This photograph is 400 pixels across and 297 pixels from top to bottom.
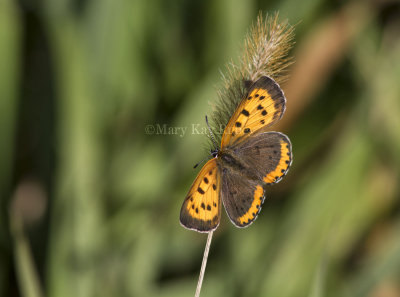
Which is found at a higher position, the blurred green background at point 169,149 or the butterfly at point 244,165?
the blurred green background at point 169,149

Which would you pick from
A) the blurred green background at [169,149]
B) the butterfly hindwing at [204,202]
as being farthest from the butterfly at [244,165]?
the blurred green background at [169,149]

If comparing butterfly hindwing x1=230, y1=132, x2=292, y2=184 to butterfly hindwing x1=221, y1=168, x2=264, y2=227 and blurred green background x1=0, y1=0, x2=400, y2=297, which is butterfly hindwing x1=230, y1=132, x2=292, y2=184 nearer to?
butterfly hindwing x1=221, y1=168, x2=264, y2=227

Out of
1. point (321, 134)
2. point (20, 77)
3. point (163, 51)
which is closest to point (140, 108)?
point (163, 51)

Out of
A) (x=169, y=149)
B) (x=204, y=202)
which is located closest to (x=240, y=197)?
(x=204, y=202)

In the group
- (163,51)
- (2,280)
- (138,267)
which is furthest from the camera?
(163,51)

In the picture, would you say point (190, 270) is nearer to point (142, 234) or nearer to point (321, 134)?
point (142, 234)

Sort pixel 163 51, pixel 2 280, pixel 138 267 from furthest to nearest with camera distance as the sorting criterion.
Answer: pixel 163 51, pixel 2 280, pixel 138 267

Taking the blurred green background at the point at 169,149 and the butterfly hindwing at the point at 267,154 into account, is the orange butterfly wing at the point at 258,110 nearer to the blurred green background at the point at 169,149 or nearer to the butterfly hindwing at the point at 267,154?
the butterfly hindwing at the point at 267,154
